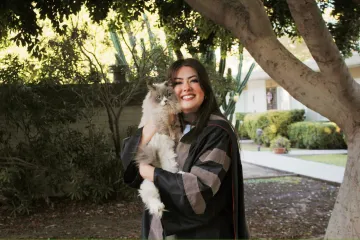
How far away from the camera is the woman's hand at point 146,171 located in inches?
80.5

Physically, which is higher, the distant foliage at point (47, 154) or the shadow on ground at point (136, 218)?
the distant foliage at point (47, 154)

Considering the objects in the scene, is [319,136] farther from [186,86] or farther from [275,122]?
[186,86]

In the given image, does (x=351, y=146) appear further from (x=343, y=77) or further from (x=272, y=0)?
(x=272, y=0)

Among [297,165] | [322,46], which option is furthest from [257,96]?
[322,46]

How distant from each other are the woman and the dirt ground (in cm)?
394

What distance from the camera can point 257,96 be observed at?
25312mm

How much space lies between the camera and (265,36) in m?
4.38

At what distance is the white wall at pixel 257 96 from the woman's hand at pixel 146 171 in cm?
2348

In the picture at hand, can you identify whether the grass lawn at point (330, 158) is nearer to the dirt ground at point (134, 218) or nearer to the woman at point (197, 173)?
the dirt ground at point (134, 218)

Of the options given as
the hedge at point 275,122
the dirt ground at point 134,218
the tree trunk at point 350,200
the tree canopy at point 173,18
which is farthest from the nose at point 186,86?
the hedge at point 275,122

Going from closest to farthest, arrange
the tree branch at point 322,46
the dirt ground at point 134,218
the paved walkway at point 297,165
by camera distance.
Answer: the tree branch at point 322,46 → the dirt ground at point 134,218 → the paved walkway at point 297,165

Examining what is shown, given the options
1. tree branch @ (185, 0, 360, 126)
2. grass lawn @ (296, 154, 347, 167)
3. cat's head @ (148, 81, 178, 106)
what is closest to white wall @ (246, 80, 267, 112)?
grass lawn @ (296, 154, 347, 167)

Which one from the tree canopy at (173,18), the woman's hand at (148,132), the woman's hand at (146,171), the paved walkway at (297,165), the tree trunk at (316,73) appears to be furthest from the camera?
the paved walkway at (297,165)

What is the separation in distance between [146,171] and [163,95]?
0.54 metres
